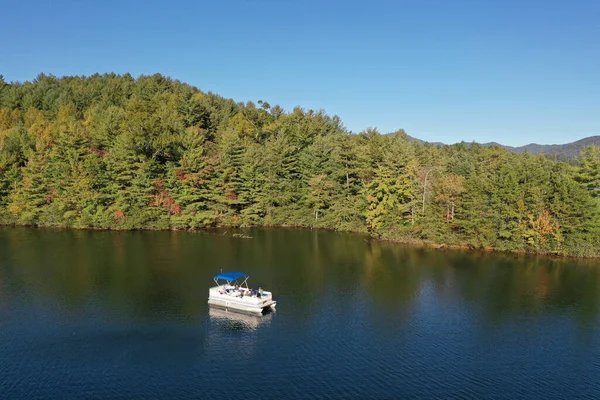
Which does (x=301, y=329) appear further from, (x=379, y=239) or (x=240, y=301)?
(x=379, y=239)

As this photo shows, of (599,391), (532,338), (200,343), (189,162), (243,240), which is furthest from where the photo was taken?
(189,162)

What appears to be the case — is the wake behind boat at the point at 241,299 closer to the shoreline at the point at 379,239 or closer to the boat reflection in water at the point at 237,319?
the boat reflection in water at the point at 237,319

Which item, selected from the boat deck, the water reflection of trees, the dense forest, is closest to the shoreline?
the dense forest

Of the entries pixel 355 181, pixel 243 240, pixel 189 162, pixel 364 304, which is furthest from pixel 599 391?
pixel 189 162

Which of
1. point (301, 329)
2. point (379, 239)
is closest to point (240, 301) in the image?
point (301, 329)

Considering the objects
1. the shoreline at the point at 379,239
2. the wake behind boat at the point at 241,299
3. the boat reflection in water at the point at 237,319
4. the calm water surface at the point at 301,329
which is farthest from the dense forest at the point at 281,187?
the boat reflection in water at the point at 237,319

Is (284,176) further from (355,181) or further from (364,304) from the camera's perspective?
(364,304)
